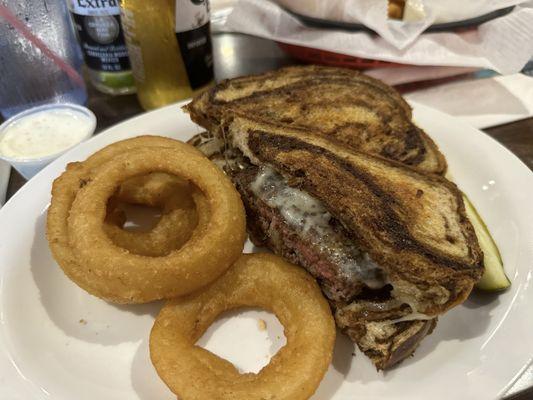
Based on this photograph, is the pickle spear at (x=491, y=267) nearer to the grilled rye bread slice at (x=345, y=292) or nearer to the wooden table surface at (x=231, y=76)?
the grilled rye bread slice at (x=345, y=292)

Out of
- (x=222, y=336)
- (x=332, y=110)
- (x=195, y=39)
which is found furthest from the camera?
(x=195, y=39)

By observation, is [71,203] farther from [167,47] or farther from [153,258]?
[167,47]

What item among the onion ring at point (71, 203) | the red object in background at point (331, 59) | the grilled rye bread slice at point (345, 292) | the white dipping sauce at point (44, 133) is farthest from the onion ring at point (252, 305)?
the red object in background at point (331, 59)

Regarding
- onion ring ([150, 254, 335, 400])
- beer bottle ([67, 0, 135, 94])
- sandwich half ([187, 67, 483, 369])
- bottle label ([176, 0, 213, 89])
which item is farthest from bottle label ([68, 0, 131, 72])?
onion ring ([150, 254, 335, 400])

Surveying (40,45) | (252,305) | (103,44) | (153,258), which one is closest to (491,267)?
(252,305)

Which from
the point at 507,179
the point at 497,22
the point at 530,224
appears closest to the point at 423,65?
the point at 497,22
